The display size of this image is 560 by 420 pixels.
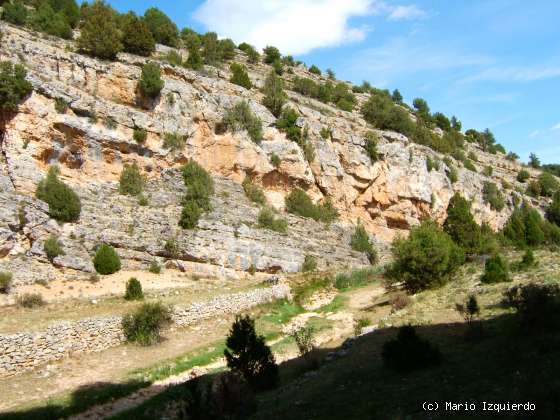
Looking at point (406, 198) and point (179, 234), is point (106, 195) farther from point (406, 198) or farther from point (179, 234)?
point (406, 198)

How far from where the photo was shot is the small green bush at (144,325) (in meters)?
16.2

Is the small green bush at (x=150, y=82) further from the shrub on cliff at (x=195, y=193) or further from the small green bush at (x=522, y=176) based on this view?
the small green bush at (x=522, y=176)

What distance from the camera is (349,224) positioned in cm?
3947

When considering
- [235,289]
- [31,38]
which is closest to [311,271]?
[235,289]

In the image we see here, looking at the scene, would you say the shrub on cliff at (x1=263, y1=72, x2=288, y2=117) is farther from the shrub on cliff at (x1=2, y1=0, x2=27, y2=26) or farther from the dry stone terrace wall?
the dry stone terrace wall

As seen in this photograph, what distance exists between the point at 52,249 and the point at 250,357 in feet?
53.2

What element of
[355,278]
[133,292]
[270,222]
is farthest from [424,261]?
[270,222]

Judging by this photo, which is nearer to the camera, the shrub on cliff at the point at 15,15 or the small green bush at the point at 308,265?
the small green bush at the point at 308,265

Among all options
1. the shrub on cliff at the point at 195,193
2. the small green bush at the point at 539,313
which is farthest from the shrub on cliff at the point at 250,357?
the shrub on cliff at the point at 195,193

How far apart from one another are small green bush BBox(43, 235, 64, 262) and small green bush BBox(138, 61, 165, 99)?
14.0 metres

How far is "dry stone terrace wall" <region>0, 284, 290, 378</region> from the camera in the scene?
42.9ft

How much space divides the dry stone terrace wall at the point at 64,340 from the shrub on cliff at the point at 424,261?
9664 mm

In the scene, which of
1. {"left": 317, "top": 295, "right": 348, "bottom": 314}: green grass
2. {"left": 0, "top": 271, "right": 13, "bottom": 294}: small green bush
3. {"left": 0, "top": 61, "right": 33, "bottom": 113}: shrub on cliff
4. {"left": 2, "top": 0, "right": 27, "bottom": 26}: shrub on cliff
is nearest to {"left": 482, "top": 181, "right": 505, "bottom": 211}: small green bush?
{"left": 317, "top": 295, "right": 348, "bottom": 314}: green grass

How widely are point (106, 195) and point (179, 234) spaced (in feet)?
17.0
